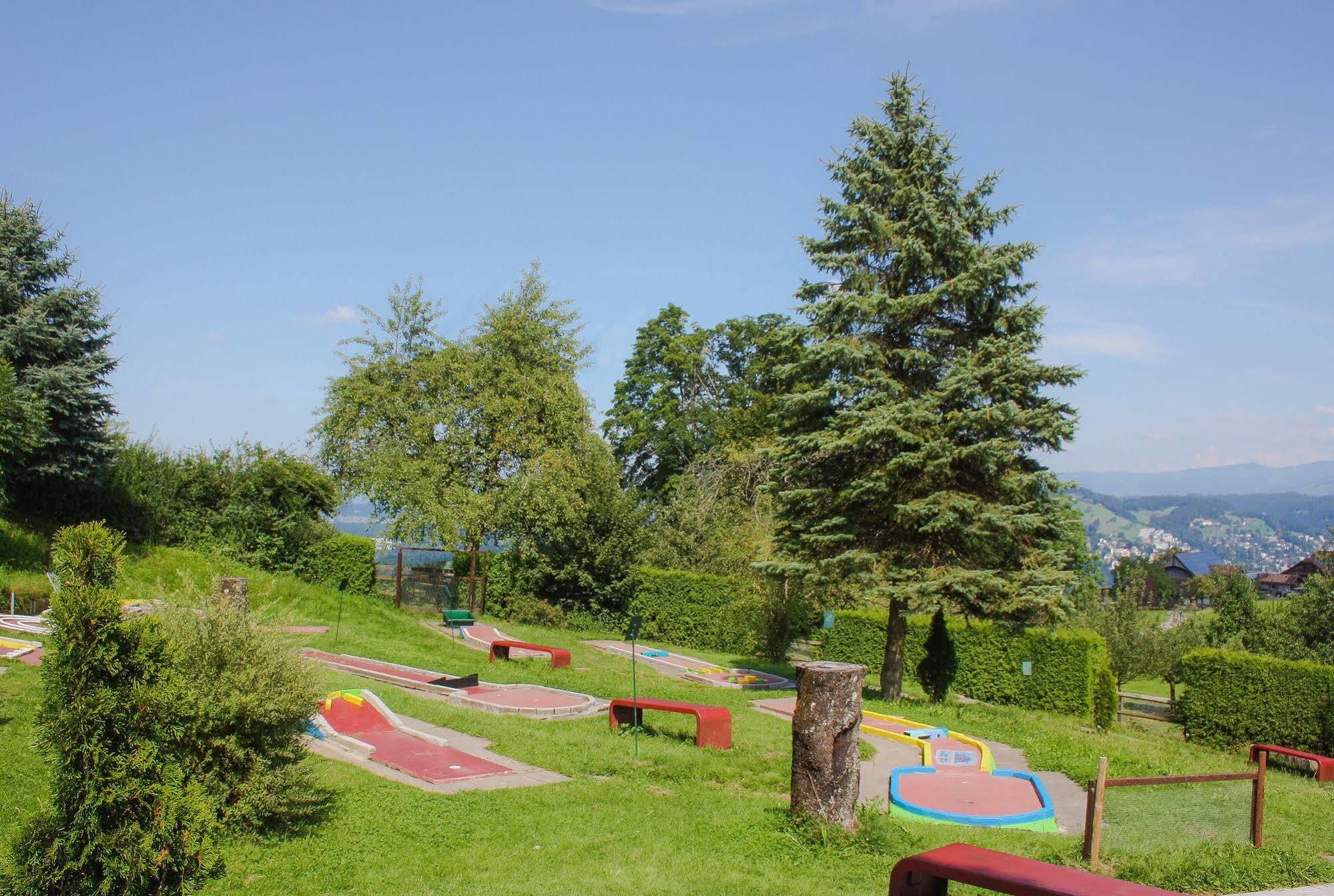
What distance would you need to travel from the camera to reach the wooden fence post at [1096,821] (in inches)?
310

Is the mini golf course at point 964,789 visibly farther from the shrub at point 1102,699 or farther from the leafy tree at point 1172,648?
the leafy tree at point 1172,648

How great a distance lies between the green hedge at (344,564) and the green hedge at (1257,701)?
2347 cm

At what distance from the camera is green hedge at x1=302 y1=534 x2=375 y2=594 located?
96.0 feet

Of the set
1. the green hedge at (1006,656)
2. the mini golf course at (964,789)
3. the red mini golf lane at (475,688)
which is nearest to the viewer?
the mini golf course at (964,789)

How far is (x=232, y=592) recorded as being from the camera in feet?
34.4

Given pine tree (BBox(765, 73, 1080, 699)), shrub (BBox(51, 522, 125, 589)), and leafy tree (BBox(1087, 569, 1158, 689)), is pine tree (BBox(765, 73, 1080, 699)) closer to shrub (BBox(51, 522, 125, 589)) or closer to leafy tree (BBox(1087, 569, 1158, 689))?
leafy tree (BBox(1087, 569, 1158, 689))

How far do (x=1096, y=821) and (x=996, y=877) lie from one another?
4659mm

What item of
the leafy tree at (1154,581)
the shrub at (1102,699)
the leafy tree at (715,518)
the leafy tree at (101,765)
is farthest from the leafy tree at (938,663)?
the leafy tree at (1154,581)

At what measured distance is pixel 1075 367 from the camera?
18.2 metres

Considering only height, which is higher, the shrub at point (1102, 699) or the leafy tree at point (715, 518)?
the leafy tree at point (715, 518)

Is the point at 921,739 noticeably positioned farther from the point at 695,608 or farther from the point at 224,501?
the point at 224,501

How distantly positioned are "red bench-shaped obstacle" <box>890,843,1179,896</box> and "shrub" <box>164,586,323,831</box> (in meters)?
5.18

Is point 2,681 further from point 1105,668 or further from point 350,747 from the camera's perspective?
point 1105,668

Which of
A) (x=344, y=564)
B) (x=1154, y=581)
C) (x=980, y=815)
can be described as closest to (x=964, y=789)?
(x=980, y=815)
